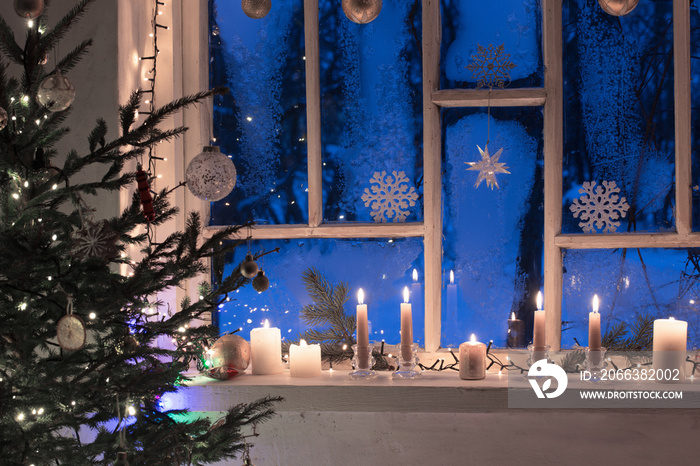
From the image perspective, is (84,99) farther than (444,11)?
No

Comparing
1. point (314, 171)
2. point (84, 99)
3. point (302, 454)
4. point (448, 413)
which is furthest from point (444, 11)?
point (302, 454)

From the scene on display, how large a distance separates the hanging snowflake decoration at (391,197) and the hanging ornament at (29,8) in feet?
4.00

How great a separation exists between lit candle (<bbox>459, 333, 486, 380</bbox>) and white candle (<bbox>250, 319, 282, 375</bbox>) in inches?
25.2

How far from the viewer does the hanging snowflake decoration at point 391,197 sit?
7.50 ft

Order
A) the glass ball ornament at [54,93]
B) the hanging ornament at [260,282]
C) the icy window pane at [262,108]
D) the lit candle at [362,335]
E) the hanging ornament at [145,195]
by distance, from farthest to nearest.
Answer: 1. the icy window pane at [262,108]
2. the lit candle at [362,335]
3. the hanging ornament at [260,282]
4. the hanging ornament at [145,195]
5. the glass ball ornament at [54,93]

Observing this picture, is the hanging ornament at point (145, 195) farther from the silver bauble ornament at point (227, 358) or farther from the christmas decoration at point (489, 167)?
the christmas decoration at point (489, 167)

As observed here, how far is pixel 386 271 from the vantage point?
230 centimetres

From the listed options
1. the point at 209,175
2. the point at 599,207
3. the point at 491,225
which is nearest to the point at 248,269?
the point at 209,175

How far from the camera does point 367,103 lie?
2.31 meters

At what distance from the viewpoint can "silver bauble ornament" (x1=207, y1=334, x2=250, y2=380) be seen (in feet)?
7.01

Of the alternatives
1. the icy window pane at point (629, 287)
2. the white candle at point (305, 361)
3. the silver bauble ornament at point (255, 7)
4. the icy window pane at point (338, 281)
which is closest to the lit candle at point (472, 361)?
the icy window pane at point (338, 281)

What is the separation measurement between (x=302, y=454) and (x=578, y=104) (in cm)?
155

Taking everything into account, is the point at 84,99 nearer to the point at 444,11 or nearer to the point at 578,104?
the point at 444,11

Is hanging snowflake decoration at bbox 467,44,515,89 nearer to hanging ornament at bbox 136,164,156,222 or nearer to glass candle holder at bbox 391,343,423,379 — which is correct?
glass candle holder at bbox 391,343,423,379
